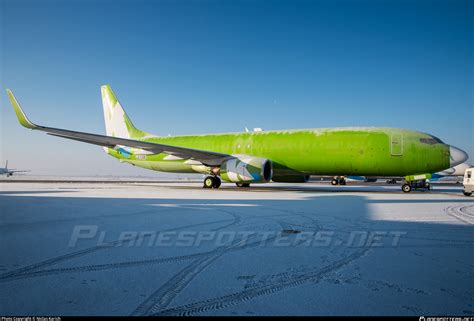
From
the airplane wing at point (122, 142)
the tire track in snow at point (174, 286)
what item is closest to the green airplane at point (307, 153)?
the airplane wing at point (122, 142)

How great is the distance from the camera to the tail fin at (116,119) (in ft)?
78.7

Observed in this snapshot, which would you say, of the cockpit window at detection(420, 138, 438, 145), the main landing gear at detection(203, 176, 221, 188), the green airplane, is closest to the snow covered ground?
the green airplane

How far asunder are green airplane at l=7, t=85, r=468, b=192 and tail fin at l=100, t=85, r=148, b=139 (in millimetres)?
6299

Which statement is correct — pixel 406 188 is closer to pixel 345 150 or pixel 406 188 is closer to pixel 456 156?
pixel 456 156

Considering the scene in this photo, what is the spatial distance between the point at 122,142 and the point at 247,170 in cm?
624

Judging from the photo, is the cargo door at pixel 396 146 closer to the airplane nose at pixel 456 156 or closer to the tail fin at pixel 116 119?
the airplane nose at pixel 456 156

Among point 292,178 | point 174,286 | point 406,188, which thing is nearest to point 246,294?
point 174,286

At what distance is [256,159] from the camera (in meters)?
15.9

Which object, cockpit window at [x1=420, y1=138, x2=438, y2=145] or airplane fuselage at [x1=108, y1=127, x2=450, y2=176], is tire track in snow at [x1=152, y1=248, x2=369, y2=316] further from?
cockpit window at [x1=420, y1=138, x2=438, y2=145]

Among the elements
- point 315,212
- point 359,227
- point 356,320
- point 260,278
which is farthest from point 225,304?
point 315,212

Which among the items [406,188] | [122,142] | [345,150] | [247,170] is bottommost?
[406,188]

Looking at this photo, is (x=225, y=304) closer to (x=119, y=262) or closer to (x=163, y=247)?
(x=119, y=262)

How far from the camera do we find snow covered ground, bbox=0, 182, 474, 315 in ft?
7.61

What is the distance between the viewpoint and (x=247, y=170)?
1555 centimetres
